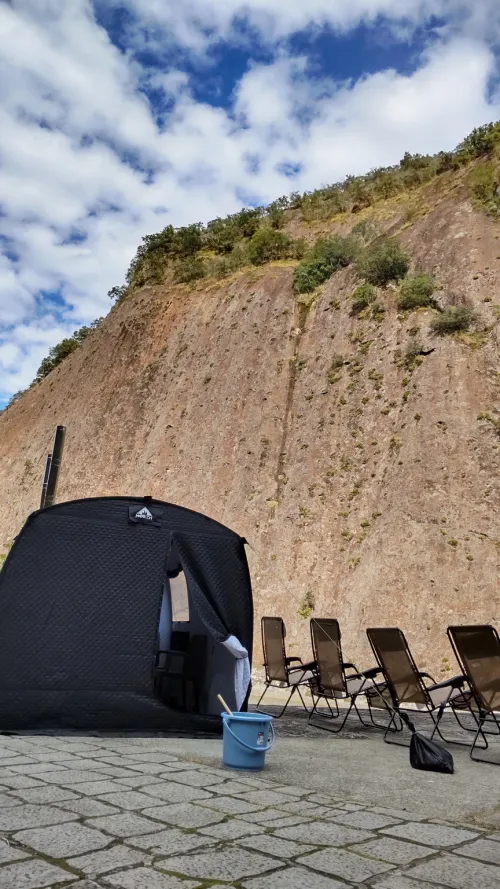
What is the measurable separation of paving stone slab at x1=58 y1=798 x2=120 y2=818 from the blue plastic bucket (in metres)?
1.52

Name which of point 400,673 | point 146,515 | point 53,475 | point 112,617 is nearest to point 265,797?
point 400,673

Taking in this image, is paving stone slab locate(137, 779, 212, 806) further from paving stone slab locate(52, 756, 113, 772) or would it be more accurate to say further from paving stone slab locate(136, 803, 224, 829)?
paving stone slab locate(52, 756, 113, 772)

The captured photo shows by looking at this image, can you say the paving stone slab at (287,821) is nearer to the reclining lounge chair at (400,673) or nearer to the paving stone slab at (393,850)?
the paving stone slab at (393,850)

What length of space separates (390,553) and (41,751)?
11382 mm

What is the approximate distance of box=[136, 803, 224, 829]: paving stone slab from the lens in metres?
3.50

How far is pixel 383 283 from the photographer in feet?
73.2

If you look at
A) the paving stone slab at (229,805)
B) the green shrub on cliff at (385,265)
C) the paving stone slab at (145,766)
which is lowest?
the paving stone slab at (145,766)

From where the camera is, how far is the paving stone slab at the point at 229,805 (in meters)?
3.81

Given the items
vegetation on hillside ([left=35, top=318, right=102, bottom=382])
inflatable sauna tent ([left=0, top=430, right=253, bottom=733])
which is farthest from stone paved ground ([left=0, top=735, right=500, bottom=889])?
vegetation on hillside ([left=35, top=318, right=102, bottom=382])

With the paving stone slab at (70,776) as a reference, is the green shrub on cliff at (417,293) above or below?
above

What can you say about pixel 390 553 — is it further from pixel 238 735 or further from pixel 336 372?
pixel 238 735

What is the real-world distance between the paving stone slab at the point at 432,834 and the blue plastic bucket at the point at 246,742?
162 cm

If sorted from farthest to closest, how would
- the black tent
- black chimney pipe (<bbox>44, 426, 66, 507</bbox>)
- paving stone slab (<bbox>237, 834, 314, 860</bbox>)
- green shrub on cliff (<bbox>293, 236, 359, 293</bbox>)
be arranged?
1. green shrub on cliff (<bbox>293, 236, 359, 293</bbox>)
2. black chimney pipe (<bbox>44, 426, 66, 507</bbox>)
3. the black tent
4. paving stone slab (<bbox>237, 834, 314, 860</bbox>)

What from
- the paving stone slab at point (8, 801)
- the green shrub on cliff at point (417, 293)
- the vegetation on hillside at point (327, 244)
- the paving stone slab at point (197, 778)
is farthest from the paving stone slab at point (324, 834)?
the green shrub on cliff at point (417, 293)
